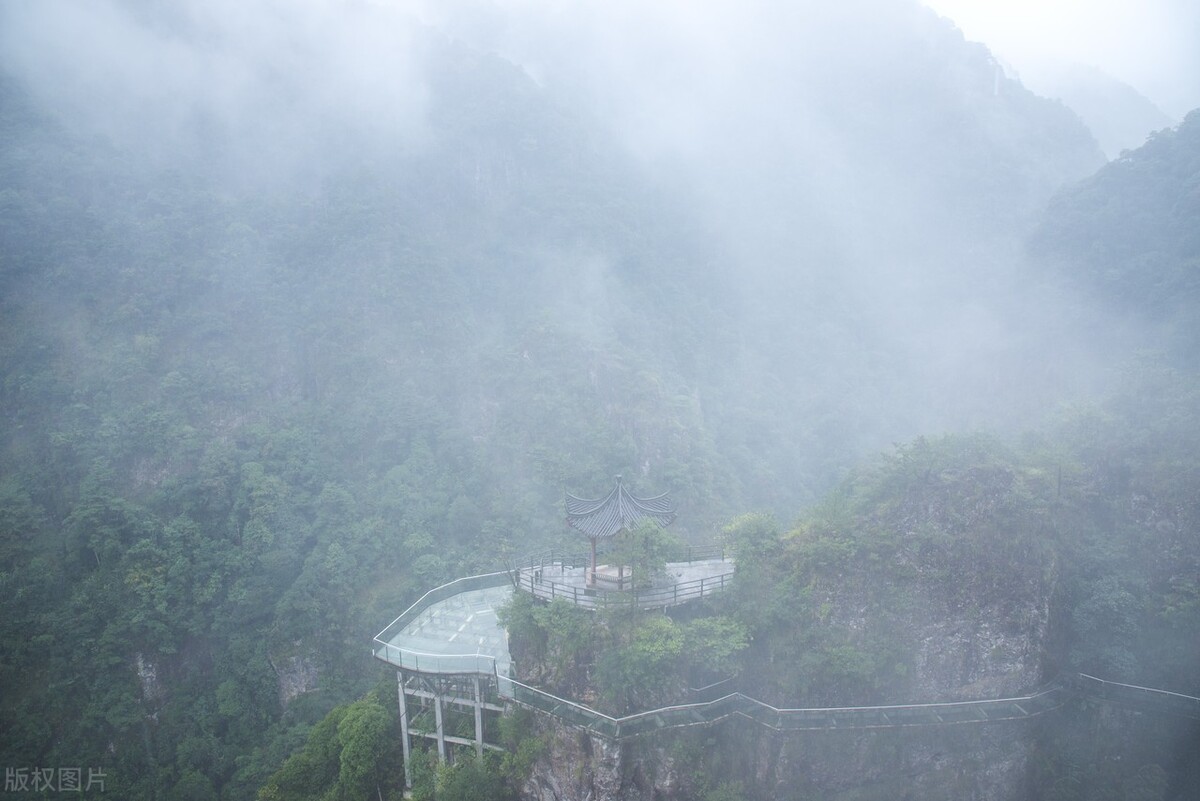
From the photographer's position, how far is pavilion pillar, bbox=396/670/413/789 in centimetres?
2397

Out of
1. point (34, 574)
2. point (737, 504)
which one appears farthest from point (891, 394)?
point (34, 574)

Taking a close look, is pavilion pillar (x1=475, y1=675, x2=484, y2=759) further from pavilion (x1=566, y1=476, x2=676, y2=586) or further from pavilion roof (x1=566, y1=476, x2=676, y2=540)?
pavilion roof (x1=566, y1=476, x2=676, y2=540)

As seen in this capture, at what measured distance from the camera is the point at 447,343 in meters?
51.5

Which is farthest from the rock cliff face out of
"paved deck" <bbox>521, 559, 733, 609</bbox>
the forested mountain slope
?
the forested mountain slope

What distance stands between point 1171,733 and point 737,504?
79.3 ft

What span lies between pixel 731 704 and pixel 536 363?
A: 105 ft

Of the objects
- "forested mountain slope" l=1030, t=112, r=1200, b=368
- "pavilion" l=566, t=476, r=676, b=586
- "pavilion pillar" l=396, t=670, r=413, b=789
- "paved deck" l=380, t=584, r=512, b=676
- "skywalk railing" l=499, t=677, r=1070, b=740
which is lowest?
"pavilion pillar" l=396, t=670, r=413, b=789

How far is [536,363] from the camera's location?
163ft

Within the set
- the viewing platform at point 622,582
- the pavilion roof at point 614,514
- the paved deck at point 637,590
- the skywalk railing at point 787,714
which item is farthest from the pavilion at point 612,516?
the skywalk railing at point 787,714

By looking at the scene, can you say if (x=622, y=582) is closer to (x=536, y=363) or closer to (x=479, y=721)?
(x=479, y=721)

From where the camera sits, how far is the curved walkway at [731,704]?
2084 cm

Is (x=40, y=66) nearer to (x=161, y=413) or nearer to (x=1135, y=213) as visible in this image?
(x=161, y=413)

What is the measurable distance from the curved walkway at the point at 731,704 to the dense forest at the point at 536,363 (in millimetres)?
710

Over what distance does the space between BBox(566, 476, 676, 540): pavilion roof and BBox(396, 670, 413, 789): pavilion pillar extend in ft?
27.1
